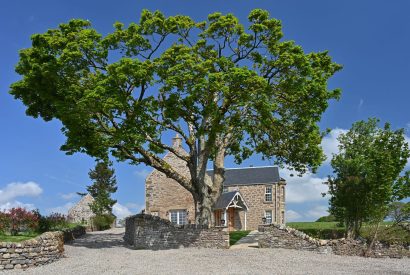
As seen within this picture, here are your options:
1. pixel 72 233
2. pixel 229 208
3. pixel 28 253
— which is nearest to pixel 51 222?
pixel 72 233

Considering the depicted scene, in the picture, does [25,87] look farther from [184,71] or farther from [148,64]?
[184,71]

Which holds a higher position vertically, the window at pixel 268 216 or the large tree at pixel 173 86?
the large tree at pixel 173 86

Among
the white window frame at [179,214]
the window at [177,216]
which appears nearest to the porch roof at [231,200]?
the white window frame at [179,214]

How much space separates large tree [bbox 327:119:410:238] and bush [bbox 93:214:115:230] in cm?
2522

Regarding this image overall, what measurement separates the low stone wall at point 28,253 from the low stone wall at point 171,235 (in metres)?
5.88

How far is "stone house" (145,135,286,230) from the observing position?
40.8m

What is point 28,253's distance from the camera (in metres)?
17.0

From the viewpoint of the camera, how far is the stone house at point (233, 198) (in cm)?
4076

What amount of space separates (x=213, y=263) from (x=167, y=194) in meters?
24.1

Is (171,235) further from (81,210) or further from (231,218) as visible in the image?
(81,210)

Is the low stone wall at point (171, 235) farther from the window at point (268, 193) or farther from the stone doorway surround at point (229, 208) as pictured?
the window at point (268, 193)

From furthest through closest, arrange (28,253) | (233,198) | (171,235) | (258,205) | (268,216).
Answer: (258,205), (268,216), (233,198), (171,235), (28,253)

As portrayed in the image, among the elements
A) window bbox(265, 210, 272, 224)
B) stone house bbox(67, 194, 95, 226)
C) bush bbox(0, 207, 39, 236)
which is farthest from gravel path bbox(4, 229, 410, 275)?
stone house bbox(67, 194, 95, 226)

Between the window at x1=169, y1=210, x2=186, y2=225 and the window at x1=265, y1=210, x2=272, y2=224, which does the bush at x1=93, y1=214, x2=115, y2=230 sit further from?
the window at x1=265, y1=210, x2=272, y2=224
